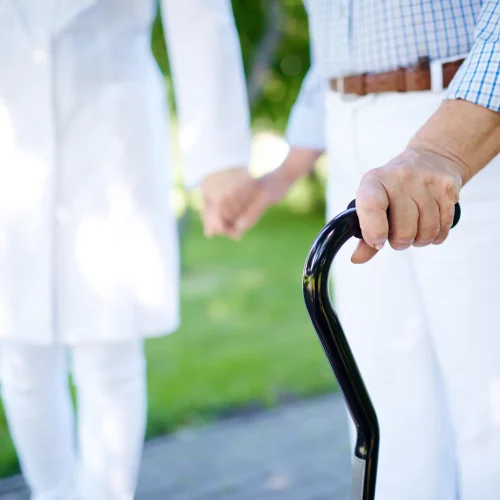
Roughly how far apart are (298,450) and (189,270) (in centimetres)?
609

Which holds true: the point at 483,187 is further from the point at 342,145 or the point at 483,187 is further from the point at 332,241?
the point at 332,241

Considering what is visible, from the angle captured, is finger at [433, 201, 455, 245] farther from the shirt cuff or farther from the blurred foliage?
the blurred foliage

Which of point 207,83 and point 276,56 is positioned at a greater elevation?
point 276,56

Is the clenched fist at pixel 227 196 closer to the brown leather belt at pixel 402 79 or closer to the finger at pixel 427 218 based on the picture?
the brown leather belt at pixel 402 79

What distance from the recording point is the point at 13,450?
3.50 meters

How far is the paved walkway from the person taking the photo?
10.2 feet

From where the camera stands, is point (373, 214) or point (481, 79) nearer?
point (373, 214)

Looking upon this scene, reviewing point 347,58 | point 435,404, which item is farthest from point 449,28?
point 435,404

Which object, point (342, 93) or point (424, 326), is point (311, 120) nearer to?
point (342, 93)

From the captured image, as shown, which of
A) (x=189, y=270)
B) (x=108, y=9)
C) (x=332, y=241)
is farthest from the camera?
(x=189, y=270)

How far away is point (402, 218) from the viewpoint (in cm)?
111

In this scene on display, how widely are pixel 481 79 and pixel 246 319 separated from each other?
536 centimetres

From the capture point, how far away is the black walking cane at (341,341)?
104cm

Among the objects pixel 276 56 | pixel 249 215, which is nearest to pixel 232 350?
pixel 249 215
